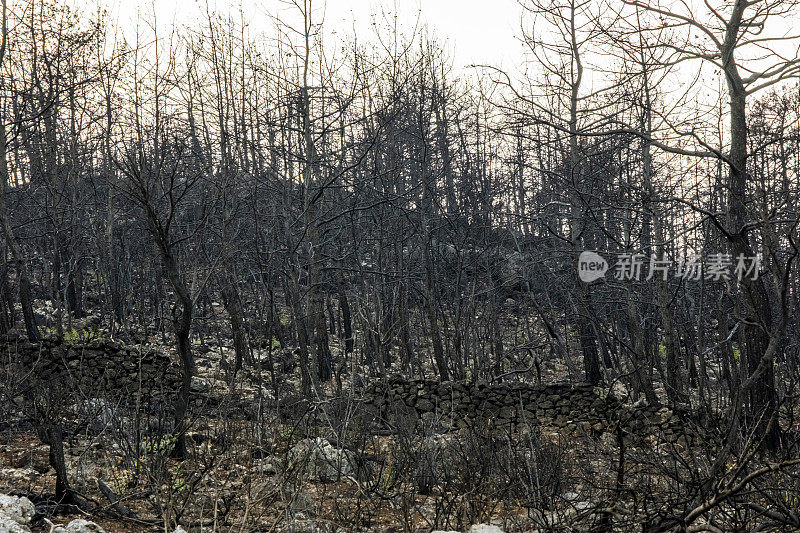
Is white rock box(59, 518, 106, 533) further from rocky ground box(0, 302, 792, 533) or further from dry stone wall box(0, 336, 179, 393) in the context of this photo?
dry stone wall box(0, 336, 179, 393)

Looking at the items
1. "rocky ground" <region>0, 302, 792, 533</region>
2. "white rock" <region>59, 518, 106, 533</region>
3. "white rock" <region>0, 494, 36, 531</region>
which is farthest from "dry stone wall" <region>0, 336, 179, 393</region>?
"white rock" <region>59, 518, 106, 533</region>

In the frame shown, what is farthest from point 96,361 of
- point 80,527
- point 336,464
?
point 80,527

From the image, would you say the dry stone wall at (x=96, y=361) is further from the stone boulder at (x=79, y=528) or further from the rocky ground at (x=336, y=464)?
the stone boulder at (x=79, y=528)

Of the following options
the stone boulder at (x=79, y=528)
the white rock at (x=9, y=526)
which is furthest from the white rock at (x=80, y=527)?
the white rock at (x=9, y=526)

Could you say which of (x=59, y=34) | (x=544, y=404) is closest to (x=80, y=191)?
(x=59, y=34)

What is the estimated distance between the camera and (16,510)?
3674 mm

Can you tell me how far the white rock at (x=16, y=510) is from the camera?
3.59 metres

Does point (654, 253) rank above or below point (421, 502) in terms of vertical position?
above

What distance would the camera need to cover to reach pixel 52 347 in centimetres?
1098

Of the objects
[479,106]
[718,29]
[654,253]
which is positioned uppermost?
[479,106]

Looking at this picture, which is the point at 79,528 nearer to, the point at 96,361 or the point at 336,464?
the point at 336,464

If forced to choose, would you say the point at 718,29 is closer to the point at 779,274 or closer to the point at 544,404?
the point at 779,274

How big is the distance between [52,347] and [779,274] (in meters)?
11.4

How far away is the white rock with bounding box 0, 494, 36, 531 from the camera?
3590 millimetres
